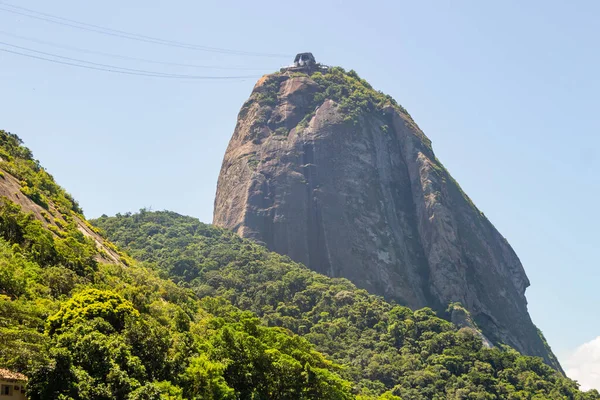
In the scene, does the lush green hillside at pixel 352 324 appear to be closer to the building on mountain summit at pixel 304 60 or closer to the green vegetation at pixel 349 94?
the green vegetation at pixel 349 94

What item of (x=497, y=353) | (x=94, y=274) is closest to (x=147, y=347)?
(x=94, y=274)

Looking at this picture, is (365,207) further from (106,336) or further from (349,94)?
(106,336)

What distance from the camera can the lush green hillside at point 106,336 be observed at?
32.8 meters

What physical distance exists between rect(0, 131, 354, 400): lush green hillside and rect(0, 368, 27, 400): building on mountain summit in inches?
18.5

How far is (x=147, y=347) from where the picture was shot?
38.6 meters

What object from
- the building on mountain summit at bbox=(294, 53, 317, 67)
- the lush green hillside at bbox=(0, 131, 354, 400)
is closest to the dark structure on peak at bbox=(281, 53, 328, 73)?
the building on mountain summit at bbox=(294, 53, 317, 67)

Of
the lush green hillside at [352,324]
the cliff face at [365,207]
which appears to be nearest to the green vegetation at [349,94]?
the cliff face at [365,207]

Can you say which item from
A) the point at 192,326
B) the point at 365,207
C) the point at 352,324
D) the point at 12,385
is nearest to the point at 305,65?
the point at 365,207

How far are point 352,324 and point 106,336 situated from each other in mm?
61601

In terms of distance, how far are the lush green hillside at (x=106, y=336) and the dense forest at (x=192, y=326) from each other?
87 mm

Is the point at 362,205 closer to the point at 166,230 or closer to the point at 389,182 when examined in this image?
the point at 389,182

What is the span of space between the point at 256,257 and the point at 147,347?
7271cm

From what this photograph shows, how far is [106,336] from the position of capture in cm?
3662

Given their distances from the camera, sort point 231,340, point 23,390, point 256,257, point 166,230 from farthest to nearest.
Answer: point 166,230 < point 256,257 < point 231,340 < point 23,390
